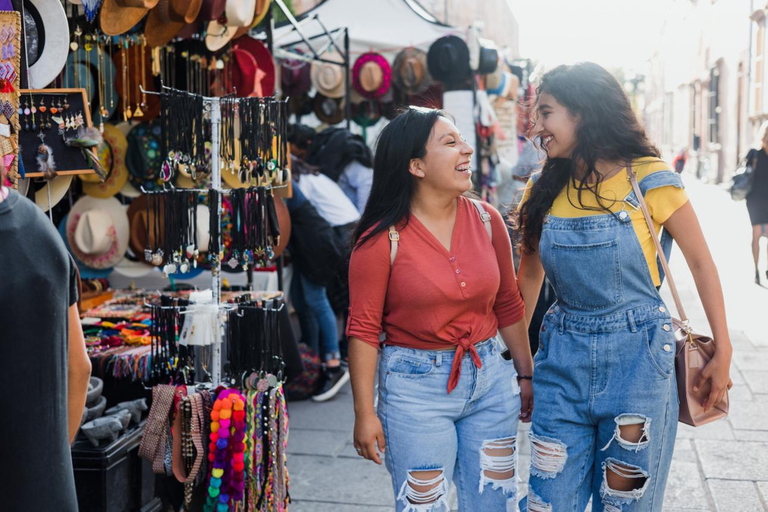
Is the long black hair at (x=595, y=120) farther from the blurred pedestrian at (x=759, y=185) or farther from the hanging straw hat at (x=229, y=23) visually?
the blurred pedestrian at (x=759, y=185)

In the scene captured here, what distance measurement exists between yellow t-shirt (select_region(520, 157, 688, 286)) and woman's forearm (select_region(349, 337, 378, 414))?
0.69 meters

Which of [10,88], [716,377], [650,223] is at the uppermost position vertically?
[10,88]

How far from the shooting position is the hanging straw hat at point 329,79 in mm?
7742

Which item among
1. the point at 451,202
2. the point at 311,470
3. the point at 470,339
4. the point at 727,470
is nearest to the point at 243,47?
the point at 311,470

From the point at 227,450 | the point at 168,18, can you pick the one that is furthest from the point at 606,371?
the point at 168,18

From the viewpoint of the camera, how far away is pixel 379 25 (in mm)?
7973

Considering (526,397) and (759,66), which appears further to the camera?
(759,66)

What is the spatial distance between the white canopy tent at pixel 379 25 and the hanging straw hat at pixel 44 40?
4885mm

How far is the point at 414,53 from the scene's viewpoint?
7863mm

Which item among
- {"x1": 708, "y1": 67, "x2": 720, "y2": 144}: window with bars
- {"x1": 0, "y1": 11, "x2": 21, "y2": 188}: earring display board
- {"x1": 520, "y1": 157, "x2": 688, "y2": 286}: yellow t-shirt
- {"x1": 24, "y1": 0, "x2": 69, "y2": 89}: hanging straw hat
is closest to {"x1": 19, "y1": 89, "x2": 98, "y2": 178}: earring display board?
{"x1": 24, "y1": 0, "x2": 69, "y2": 89}: hanging straw hat

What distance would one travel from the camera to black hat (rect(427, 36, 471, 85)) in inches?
285

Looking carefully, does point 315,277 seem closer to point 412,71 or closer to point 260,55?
point 260,55

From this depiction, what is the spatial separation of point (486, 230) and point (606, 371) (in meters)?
0.55

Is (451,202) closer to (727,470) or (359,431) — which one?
(359,431)
